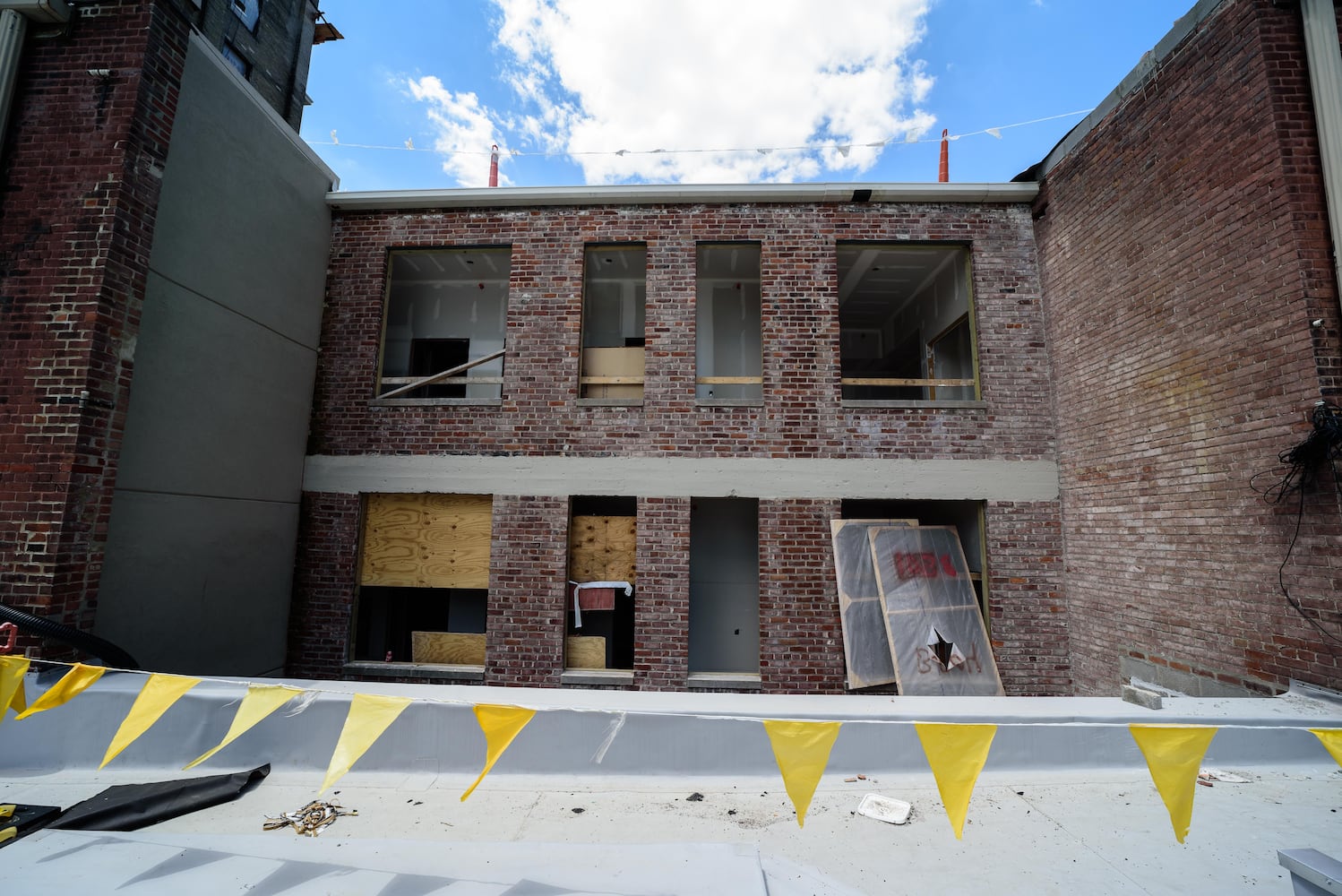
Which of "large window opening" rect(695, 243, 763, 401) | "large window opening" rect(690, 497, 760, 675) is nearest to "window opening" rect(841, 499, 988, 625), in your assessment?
"large window opening" rect(690, 497, 760, 675)

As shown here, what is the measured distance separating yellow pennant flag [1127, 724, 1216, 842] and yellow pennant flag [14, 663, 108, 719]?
5.98 meters

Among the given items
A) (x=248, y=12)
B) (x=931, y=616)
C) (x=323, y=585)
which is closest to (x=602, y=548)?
(x=323, y=585)

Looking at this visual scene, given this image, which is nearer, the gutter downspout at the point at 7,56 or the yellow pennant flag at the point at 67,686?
the yellow pennant flag at the point at 67,686

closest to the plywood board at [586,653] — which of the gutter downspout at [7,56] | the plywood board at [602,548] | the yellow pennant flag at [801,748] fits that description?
the plywood board at [602,548]

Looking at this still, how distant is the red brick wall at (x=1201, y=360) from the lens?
4516 mm

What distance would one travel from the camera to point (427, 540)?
744cm

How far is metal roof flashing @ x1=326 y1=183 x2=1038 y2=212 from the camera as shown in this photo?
7.45 m

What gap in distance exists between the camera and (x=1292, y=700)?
430cm

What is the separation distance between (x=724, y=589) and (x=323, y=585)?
5.33 metres

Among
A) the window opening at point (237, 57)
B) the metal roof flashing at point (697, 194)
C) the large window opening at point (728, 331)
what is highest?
the window opening at point (237, 57)

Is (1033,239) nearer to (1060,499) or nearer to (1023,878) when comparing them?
(1060,499)

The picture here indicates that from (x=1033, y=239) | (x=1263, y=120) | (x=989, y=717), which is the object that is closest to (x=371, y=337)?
(x=989, y=717)

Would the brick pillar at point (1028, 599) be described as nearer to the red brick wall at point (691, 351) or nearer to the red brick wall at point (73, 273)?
the red brick wall at point (691, 351)

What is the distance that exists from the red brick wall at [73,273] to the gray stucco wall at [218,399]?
0.22 meters
